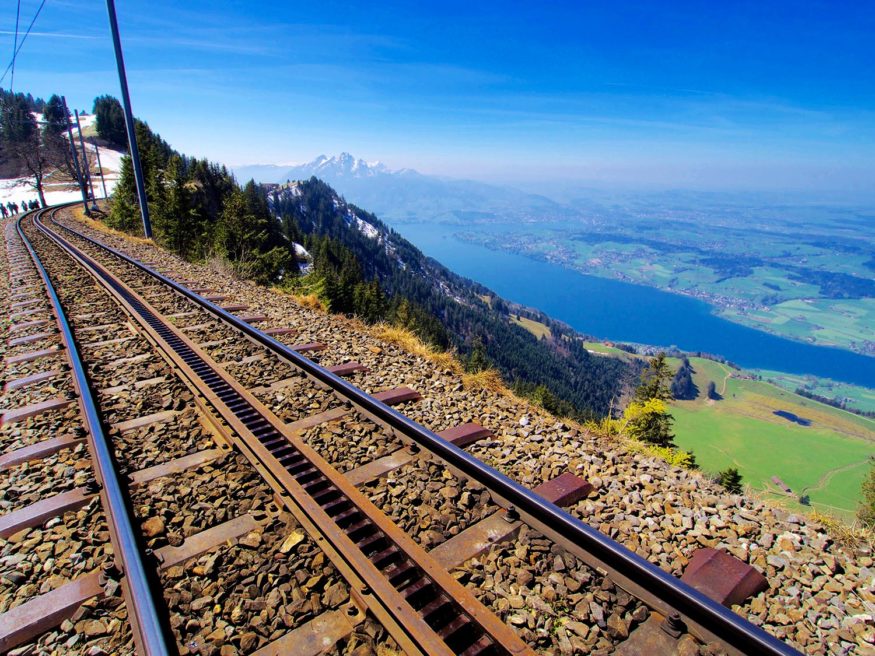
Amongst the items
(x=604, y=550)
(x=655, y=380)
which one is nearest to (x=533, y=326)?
(x=655, y=380)

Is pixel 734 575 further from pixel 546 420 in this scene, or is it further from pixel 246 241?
pixel 246 241

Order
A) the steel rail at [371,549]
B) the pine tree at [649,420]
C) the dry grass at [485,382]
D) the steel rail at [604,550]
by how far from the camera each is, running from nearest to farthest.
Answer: the steel rail at [604,550] → the steel rail at [371,549] → the dry grass at [485,382] → the pine tree at [649,420]

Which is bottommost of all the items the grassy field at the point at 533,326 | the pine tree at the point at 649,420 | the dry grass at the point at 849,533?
the grassy field at the point at 533,326

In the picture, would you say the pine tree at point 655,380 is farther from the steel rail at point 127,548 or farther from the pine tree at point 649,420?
the steel rail at point 127,548

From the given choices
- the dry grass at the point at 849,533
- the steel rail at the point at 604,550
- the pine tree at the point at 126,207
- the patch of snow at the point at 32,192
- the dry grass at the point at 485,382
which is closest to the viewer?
the steel rail at the point at 604,550

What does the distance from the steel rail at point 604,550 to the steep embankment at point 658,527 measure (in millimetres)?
296

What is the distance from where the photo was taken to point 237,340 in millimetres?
7852

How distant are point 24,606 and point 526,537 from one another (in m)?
3.45

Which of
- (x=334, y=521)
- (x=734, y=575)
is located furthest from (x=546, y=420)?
(x=334, y=521)

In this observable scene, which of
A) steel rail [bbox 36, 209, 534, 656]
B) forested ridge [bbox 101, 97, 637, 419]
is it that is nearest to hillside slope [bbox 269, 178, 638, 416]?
forested ridge [bbox 101, 97, 637, 419]

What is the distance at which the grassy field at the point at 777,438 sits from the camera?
9444cm

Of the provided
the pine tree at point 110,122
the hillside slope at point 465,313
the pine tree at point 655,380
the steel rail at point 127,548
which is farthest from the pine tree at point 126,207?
the pine tree at point 110,122

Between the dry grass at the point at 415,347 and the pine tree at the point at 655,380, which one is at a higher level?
the dry grass at the point at 415,347

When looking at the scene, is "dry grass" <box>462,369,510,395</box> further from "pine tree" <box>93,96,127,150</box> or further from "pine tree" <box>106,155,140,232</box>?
"pine tree" <box>93,96,127,150</box>
